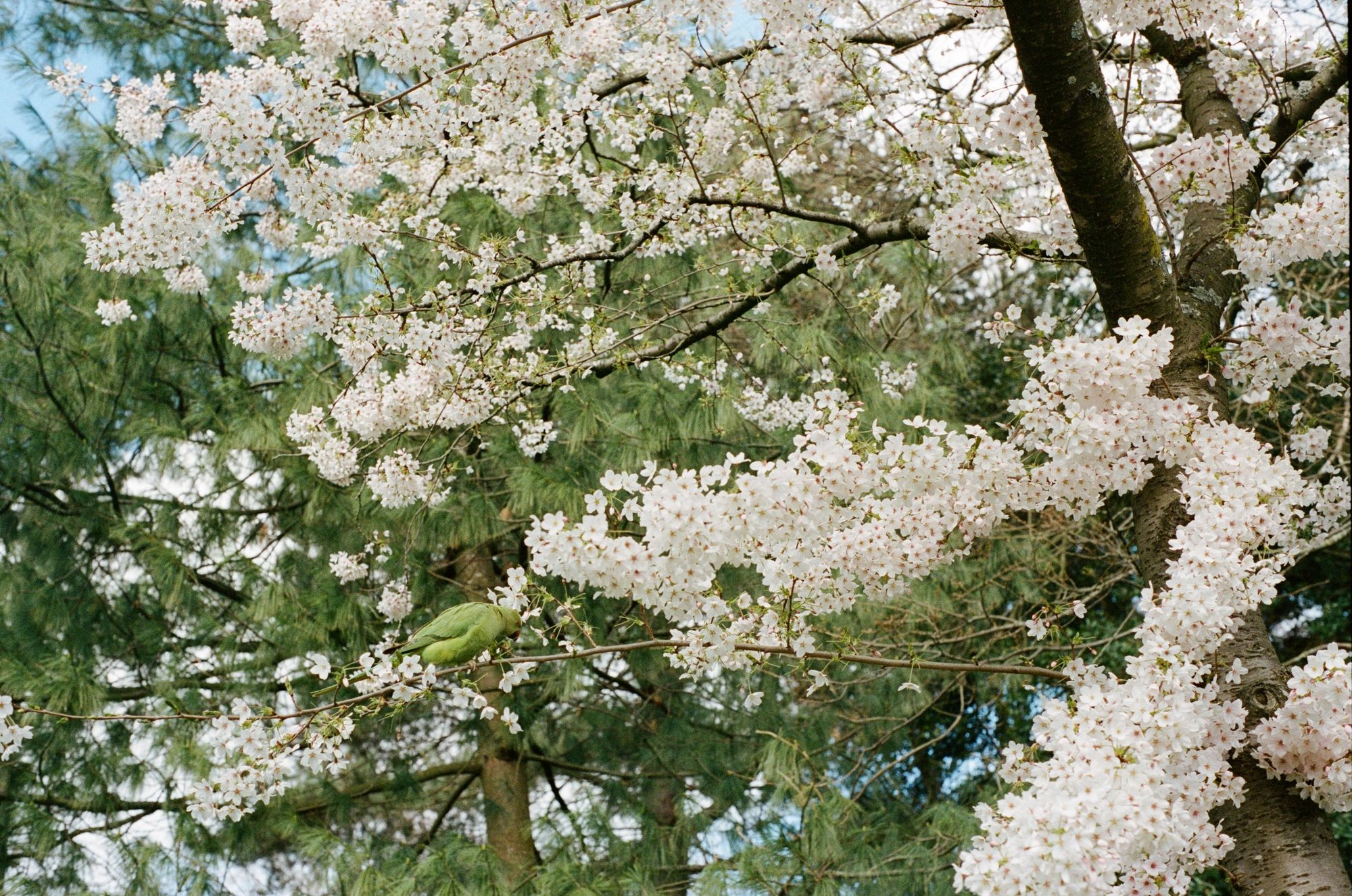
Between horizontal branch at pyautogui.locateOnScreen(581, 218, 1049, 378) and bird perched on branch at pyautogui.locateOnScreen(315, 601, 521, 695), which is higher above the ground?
horizontal branch at pyautogui.locateOnScreen(581, 218, 1049, 378)

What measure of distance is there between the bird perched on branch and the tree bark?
125 centimetres

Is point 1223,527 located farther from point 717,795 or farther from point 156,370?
point 156,370

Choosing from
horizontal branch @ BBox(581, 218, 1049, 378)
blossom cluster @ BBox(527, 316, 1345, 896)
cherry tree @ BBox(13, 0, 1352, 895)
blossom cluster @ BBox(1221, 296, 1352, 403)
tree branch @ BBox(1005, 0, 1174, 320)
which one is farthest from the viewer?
horizontal branch @ BBox(581, 218, 1049, 378)

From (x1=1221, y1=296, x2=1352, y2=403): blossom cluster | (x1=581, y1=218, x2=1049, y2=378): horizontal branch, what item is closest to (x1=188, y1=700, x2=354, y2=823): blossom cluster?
(x1=581, y1=218, x2=1049, y2=378): horizontal branch

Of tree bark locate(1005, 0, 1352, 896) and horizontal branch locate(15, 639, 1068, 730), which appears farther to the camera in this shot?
tree bark locate(1005, 0, 1352, 896)

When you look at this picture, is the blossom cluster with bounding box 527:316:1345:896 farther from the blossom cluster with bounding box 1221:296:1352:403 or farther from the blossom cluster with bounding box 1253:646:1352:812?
the blossom cluster with bounding box 1221:296:1352:403

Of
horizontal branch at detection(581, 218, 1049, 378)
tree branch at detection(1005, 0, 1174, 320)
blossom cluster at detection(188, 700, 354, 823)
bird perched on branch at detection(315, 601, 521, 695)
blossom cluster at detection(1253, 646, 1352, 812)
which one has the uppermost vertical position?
horizontal branch at detection(581, 218, 1049, 378)

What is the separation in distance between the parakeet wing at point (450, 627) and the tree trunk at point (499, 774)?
8.56 ft

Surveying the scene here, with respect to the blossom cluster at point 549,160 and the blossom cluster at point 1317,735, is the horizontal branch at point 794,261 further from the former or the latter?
the blossom cluster at point 1317,735

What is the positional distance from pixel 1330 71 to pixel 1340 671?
1.71 meters

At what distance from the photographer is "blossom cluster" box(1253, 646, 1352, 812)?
1808 mm

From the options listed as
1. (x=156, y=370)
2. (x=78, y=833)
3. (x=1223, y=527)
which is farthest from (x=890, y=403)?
(x=78, y=833)

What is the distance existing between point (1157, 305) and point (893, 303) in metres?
1.61

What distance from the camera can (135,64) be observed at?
554 centimetres
